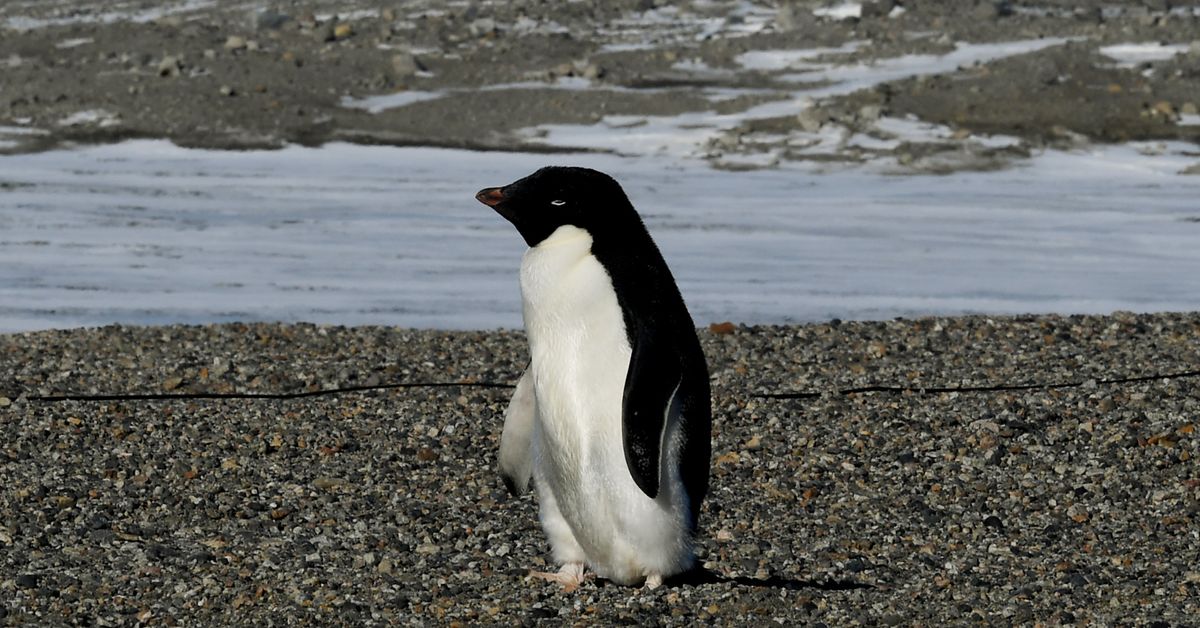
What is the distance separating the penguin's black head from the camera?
3873 mm

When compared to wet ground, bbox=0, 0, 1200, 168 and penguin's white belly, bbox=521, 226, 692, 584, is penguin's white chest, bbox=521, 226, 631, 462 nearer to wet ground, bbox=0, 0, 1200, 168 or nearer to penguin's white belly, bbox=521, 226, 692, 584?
penguin's white belly, bbox=521, 226, 692, 584

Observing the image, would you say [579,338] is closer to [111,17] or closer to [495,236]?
[495,236]

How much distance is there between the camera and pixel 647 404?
147 inches

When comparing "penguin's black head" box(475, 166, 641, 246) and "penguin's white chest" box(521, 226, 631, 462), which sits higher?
"penguin's black head" box(475, 166, 641, 246)

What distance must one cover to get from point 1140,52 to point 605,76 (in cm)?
520

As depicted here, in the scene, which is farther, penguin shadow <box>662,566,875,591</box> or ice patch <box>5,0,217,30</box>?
ice patch <box>5,0,217,30</box>

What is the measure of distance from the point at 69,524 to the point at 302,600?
1.04 metres

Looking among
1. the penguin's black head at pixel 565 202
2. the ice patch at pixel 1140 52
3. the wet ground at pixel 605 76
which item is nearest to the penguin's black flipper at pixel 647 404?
the penguin's black head at pixel 565 202

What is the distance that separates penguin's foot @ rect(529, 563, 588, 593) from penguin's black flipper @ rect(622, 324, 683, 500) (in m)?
0.41

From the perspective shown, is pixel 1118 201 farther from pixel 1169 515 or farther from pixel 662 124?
pixel 1169 515

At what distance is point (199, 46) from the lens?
719 inches

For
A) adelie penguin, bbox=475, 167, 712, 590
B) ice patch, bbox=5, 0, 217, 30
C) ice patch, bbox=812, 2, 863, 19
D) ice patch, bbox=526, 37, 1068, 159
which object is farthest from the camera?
ice patch, bbox=5, 0, 217, 30

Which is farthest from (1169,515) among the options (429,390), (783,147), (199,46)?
(199,46)

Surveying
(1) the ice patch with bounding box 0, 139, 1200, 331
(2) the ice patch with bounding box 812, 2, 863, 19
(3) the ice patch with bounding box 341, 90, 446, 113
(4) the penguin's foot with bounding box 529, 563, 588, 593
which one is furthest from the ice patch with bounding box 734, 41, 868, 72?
(4) the penguin's foot with bounding box 529, 563, 588, 593
